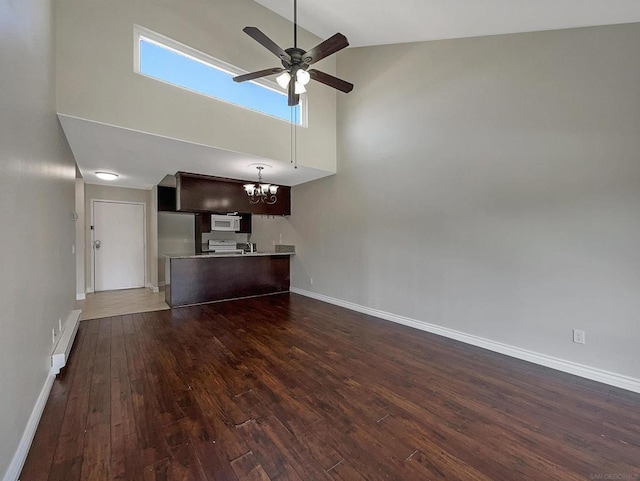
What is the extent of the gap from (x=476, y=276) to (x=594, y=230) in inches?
42.7

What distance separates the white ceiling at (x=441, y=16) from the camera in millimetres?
2252

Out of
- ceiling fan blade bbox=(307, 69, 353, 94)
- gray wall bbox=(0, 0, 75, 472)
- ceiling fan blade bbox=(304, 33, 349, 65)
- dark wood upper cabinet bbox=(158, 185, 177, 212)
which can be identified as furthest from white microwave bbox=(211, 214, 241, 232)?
ceiling fan blade bbox=(304, 33, 349, 65)

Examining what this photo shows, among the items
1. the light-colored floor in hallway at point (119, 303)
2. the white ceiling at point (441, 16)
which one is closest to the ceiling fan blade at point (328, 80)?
the white ceiling at point (441, 16)

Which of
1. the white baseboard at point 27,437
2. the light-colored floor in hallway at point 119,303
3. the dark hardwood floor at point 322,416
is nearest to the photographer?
the white baseboard at point 27,437

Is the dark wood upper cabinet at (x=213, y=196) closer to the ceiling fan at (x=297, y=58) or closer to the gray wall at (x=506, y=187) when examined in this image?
the gray wall at (x=506, y=187)

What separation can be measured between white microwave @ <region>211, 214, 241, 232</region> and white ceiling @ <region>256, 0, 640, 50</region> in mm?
3989

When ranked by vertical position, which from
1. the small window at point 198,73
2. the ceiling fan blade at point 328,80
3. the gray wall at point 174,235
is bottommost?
the gray wall at point 174,235

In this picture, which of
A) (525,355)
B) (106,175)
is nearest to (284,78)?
(525,355)

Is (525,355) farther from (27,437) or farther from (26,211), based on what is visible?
(26,211)

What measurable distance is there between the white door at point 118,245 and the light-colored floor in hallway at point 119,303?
380mm

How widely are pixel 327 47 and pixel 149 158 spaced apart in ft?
10.1

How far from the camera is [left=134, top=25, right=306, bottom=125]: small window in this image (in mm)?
3139

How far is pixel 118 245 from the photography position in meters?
6.15

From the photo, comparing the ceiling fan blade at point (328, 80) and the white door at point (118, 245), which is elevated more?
the ceiling fan blade at point (328, 80)
